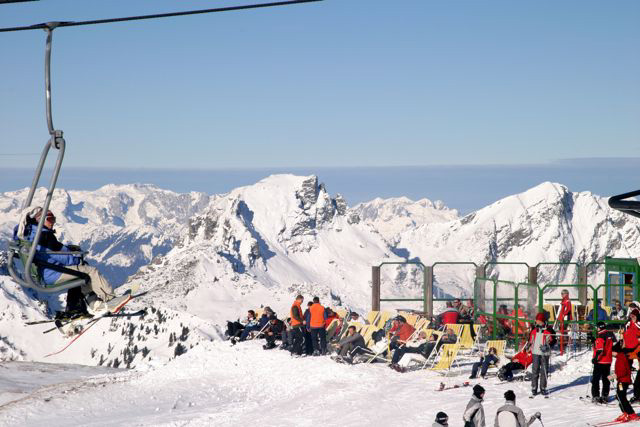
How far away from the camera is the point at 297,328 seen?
25062 mm

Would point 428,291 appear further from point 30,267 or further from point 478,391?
point 30,267

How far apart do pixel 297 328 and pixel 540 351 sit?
320 inches

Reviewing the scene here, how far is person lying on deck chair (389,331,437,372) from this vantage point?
22641 mm

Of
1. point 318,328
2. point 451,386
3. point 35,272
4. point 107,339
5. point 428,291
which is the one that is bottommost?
point 107,339

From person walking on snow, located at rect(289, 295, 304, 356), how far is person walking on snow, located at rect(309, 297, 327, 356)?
1.38 ft

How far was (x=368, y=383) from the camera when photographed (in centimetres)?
2197

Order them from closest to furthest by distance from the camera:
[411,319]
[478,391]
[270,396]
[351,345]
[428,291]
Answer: [478,391] → [270,396] → [351,345] → [411,319] → [428,291]

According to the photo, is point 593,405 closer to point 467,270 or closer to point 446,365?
point 446,365

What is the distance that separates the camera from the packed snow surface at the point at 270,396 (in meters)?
18.8

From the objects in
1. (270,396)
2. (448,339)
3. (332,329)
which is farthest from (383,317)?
(270,396)

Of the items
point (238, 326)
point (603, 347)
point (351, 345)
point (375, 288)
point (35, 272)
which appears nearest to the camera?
point (35, 272)

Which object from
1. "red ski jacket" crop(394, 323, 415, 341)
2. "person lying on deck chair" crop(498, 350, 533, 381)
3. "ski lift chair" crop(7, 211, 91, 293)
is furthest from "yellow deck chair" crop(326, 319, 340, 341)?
"ski lift chair" crop(7, 211, 91, 293)

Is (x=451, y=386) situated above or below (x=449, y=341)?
below

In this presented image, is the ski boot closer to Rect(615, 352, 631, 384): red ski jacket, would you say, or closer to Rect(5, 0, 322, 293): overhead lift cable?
Rect(615, 352, 631, 384): red ski jacket
